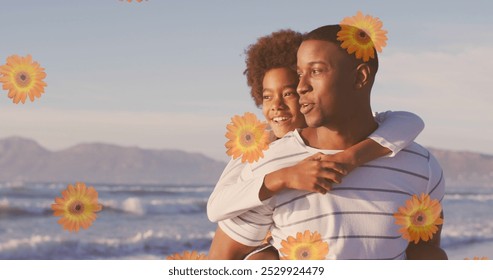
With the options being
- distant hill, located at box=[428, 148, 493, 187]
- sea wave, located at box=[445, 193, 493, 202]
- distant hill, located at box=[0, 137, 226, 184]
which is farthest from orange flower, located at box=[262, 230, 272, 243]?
sea wave, located at box=[445, 193, 493, 202]

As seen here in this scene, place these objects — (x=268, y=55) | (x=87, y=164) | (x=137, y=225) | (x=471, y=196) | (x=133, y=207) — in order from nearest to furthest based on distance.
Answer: (x=268, y=55)
(x=87, y=164)
(x=137, y=225)
(x=133, y=207)
(x=471, y=196)

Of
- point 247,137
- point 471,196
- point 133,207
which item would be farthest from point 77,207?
point 471,196

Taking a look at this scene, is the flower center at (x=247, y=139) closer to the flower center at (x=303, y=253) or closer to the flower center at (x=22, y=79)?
the flower center at (x=303, y=253)

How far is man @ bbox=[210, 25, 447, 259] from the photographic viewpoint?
2.12 m

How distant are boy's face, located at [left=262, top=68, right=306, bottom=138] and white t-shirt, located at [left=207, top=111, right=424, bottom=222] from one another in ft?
0.58

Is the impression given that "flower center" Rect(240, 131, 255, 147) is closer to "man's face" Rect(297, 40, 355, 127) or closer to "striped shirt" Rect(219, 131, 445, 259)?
"striped shirt" Rect(219, 131, 445, 259)

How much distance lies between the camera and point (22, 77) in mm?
2805

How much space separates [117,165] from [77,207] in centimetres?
368

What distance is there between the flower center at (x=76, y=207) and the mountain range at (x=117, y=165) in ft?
2.32

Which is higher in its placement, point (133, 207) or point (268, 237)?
point (133, 207)

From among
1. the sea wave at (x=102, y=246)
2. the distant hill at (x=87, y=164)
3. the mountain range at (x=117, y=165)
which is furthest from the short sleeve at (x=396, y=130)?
the sea wave at (x=102, y=246)

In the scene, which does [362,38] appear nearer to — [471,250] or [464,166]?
[464,166]
